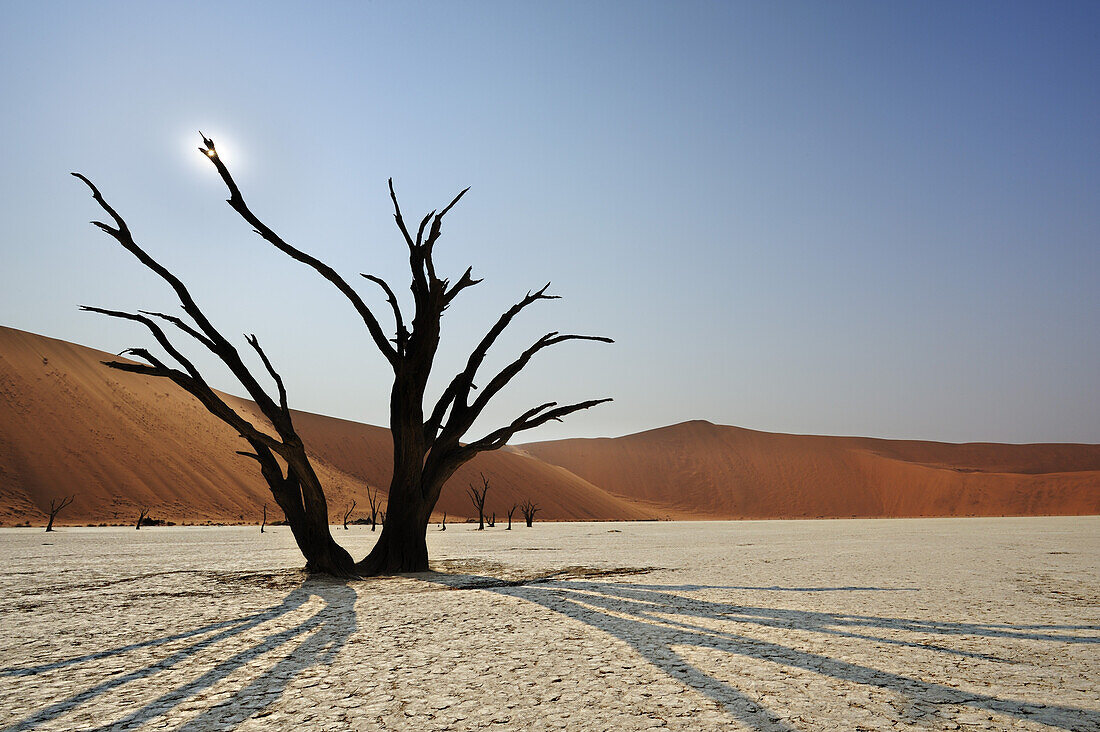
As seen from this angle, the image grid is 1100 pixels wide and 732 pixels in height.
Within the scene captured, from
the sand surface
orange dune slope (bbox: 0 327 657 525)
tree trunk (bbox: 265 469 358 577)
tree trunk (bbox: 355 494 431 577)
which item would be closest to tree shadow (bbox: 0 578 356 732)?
the sand surface

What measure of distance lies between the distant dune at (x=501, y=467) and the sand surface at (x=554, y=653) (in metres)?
34.7

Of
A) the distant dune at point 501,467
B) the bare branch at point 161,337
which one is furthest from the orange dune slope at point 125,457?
the bare branch at point 161,337

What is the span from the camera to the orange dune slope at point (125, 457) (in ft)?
123

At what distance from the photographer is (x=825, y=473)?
3457 inches

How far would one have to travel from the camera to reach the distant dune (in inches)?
1577

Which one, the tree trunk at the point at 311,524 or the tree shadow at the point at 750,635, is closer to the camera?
the tree shadow at the point at 750,635

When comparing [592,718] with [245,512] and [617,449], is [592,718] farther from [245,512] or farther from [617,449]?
[617,449]

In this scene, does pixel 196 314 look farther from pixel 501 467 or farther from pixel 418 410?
pixel 501 467

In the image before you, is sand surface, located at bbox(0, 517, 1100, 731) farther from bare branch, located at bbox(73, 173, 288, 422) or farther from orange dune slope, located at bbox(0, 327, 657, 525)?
orange dune slope, located at bbox(0, 327, 657, 525)

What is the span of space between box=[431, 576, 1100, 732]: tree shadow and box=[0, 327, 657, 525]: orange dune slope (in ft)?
121

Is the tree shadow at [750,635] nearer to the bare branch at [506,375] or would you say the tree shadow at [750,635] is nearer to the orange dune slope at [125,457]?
the bare branch at [506,375]

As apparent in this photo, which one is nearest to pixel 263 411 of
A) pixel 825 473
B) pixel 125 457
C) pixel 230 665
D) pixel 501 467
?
pixel 230 665

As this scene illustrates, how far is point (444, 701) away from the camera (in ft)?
11.8

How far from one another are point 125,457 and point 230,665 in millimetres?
46462
